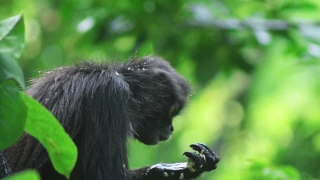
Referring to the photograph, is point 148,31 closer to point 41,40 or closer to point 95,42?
point 95,42

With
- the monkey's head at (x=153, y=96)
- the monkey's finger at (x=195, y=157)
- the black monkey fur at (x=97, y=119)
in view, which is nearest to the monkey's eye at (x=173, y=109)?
the monkey's head at (x=153, y=96)

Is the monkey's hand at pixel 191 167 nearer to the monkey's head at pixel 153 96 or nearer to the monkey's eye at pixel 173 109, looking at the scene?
the monkey's head at pixel 153 96

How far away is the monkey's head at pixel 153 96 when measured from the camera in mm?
5488

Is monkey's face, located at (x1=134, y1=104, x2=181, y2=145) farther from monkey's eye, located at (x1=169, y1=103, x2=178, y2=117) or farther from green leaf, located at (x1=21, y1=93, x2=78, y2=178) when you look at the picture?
green leaf, located at (x1=21, y1=93, x2=78, y2=178)

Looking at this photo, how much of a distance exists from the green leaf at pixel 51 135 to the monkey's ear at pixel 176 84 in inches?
119

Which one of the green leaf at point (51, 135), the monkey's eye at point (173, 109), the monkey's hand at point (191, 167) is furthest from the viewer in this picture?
the monkey's eye at point (173, 109)

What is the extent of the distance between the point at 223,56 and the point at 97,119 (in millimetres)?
3964

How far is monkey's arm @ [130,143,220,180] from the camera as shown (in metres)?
5.22

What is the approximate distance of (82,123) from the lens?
4.88 metres

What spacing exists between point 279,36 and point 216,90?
5555 mm

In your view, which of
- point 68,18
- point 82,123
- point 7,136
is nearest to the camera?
point 7,136

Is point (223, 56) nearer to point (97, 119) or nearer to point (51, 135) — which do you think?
point (97, 119)

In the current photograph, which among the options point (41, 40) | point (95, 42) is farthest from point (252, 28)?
point (41, 40)

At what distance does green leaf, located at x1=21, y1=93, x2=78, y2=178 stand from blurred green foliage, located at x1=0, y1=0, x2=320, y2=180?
8.07 feet
